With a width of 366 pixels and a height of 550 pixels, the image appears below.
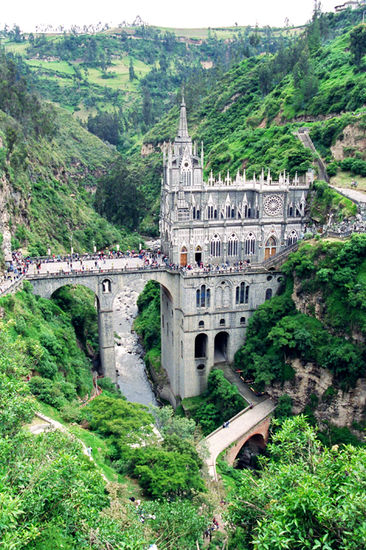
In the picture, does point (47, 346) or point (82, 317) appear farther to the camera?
point (82, 317)

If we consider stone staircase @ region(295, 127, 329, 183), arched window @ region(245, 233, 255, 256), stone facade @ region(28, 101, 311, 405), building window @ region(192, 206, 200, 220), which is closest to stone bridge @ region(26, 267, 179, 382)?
stone facade @ region(28, 101, 311, 405)

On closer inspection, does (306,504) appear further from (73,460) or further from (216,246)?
(216,246)

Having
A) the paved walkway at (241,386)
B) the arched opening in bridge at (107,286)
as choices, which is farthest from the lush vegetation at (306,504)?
the arched opening in bridge at (107,286)

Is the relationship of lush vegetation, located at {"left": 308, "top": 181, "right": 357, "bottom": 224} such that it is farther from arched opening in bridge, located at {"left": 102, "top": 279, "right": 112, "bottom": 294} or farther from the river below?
the river below

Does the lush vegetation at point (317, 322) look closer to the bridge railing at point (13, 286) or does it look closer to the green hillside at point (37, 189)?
the bridge railing at point (13, 286)

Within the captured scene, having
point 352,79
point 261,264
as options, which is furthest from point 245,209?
point 352,79

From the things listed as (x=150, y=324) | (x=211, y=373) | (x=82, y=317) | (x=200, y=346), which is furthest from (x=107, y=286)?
(x=150, y=324)
